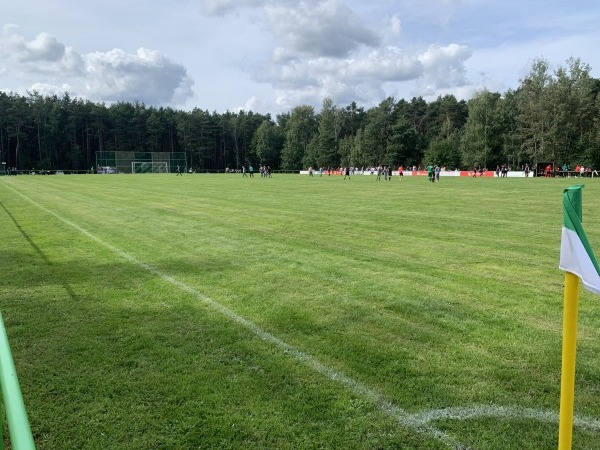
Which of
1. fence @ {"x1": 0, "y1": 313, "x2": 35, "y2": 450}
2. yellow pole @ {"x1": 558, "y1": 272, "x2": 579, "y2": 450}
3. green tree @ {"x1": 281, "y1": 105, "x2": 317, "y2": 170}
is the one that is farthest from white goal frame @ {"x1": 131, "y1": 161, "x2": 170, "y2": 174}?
yellow pole @ {"x1": 558, "y1": 272, "x2": 579, "y2": 450}

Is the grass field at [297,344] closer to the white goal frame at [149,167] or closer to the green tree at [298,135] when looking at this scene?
the white goal frame at [149,167]

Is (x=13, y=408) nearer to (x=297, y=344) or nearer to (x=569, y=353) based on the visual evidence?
(x=569, y=353)

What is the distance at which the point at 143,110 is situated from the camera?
12875cm

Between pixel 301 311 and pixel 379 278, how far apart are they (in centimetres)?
216

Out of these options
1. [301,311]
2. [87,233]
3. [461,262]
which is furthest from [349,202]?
[301,311]

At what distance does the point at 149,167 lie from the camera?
Result: 103625 mm

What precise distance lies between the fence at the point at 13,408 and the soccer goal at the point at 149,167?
346 feet

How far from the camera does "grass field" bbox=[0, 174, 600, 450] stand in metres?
3.73

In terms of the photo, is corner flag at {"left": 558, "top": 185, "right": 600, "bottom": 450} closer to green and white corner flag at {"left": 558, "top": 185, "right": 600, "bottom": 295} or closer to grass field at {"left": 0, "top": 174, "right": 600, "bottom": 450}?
green and white corner flag at {"left": 558, "top": 185, "right": 600, "bottom": 295}

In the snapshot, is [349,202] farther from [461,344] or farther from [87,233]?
[461,344]

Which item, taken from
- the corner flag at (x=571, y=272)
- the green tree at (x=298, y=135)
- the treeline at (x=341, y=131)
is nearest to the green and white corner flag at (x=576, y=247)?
the corner flag at (x=571, y=272)

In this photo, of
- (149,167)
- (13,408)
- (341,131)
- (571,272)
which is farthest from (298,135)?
(13,408)

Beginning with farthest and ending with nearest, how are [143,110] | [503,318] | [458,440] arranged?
[143,110]
[503,318]
[458,440]

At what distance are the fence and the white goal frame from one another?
4153 inches
